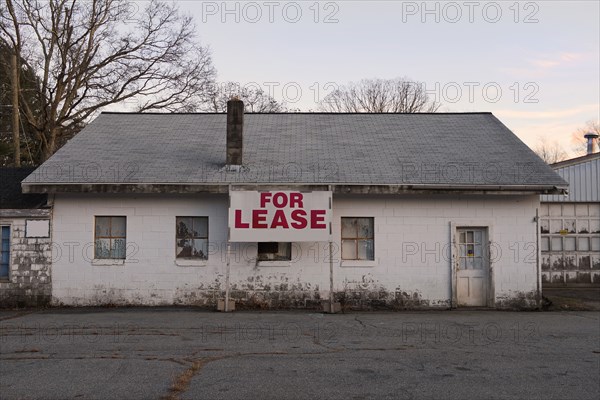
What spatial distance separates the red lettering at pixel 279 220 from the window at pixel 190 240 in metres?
2.00

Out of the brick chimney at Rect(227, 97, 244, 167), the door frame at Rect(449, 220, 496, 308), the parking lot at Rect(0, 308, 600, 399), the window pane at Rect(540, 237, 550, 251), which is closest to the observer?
the parking lot at Rect(0, 308, 600, 399)

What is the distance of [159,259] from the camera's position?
16.4m

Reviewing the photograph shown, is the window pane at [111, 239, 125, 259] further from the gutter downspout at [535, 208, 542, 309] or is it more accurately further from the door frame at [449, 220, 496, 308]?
the gutter downspout at [535, 208, 542, 309]

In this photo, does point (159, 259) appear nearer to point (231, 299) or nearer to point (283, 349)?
point (231, 299)

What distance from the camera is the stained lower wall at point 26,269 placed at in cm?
1620

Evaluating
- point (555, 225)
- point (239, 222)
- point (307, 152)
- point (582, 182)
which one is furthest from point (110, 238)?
point (582, 182)

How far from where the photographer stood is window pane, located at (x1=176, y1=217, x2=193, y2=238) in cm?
1653

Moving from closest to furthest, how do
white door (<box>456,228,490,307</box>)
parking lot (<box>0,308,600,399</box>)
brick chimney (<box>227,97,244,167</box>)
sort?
1. parking lot (<box>0,308,600,399</box>)
2. white door (<box>456,228,490,307</box>)
3. brick chimney (<box>227,97,244,167</box>)

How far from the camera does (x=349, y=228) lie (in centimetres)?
1664

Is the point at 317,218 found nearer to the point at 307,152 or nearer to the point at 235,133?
the point at 307,152

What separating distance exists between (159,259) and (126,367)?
24.6ft

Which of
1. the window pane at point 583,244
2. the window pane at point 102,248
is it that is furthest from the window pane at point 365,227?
the window pane at point 583,244

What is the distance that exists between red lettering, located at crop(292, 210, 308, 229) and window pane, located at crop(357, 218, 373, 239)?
174 cm

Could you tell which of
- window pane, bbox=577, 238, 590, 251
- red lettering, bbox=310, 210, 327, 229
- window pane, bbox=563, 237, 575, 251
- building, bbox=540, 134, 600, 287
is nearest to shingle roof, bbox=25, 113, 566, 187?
red lettering, bbox=310, 210, 327, 229
